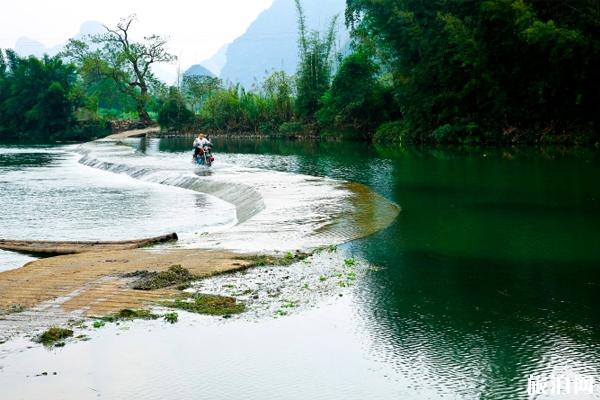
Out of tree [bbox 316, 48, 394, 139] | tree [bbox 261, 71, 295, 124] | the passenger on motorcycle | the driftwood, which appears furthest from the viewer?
tree [bbox 261, 71, 295, 124]

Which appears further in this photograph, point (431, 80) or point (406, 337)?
point (431, 80)

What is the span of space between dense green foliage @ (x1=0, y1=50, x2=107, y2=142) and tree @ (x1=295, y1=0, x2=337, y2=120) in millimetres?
22245

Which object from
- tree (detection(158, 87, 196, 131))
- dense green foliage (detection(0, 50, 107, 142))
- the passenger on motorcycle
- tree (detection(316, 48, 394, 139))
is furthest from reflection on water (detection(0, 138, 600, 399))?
dense green foliage (detection(0, 50, 107, 142))

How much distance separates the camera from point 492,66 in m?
29.7

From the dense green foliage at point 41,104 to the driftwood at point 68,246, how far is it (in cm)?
4897

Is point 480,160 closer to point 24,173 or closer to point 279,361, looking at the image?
point 24,173

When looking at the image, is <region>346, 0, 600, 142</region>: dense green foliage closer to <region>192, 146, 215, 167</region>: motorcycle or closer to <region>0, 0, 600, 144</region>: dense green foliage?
<region>0, 0, 600, 144</region>: dense green foliage

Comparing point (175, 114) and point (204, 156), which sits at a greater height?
point (175, 114)

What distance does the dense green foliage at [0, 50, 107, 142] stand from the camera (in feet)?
192

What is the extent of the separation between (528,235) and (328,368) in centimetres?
655

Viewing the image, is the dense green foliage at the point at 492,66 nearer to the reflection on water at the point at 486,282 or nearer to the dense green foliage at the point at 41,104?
the reflection on water at the point at 486,282

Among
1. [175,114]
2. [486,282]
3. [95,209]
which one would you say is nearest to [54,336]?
[486,282]

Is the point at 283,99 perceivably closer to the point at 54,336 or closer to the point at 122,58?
the point at 122,58

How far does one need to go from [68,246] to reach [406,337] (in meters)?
6.40
